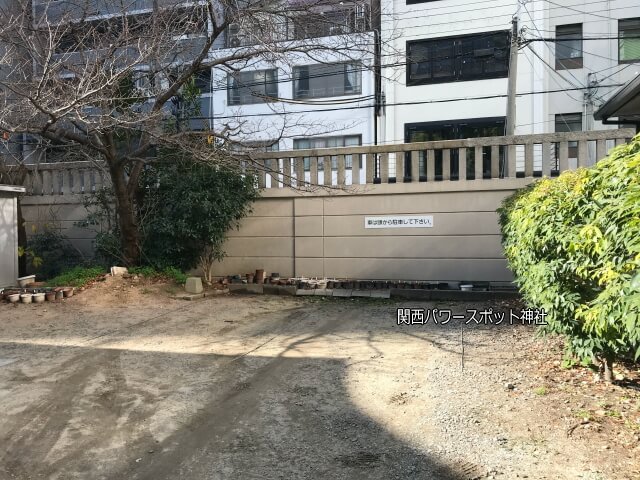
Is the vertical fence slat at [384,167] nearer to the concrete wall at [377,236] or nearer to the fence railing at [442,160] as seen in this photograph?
the fence railing at [442,160]

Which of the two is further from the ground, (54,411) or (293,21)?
(293,21)

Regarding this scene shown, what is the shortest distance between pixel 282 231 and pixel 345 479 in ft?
→ 27.7

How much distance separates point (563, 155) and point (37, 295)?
9.78 metres

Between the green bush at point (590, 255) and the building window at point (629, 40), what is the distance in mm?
15826

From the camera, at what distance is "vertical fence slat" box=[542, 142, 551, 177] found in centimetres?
954

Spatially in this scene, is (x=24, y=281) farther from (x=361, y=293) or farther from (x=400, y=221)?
(x=400, y=221)

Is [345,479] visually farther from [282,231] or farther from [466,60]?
[466,60]

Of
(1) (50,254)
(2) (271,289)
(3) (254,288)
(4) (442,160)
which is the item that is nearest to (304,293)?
(2) (271,289)

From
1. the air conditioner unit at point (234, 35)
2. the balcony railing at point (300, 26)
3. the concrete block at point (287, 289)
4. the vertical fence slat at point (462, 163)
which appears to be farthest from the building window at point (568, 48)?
the concrete block at point (287, 289)

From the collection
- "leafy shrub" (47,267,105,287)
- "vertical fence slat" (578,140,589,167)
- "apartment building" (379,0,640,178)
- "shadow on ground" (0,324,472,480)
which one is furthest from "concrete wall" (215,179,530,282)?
"apartment building" (379,0,640,178)

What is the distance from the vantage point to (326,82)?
818 inches

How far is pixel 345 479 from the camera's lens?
300cm

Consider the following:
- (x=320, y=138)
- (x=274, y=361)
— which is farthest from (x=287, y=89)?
(x=274, y=361)

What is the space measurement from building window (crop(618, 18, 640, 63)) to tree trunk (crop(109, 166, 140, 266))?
16.9 metres
